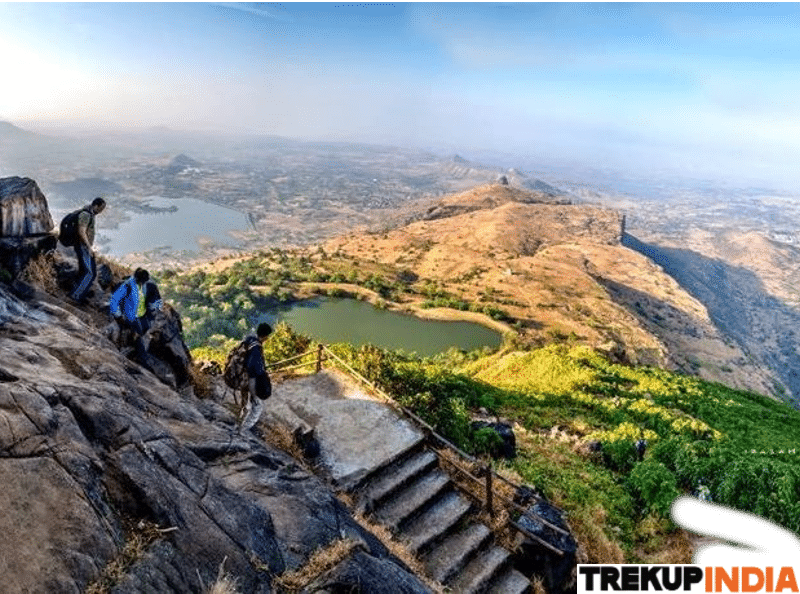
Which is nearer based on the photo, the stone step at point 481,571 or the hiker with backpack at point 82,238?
the stone step at point 481,571

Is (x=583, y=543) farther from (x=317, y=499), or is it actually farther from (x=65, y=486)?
(x=65, y=486)

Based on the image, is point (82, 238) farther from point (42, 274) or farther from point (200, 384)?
point (200, 384)

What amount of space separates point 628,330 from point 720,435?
67.0 meters

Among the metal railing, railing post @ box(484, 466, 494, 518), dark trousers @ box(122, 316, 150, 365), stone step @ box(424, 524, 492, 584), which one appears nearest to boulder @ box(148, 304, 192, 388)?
dark trousers @ box(122, 316, 150, 365)

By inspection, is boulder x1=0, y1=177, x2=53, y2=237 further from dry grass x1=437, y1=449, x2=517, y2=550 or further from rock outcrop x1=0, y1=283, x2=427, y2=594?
dry grass x1=437, y1=449, x2=517, y2=550

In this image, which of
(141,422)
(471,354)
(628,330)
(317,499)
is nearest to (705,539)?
(317,499)

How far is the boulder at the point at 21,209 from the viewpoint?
1098 cm

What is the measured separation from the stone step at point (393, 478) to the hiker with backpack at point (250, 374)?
2.52m

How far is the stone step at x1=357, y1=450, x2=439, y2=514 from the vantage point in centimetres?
1058

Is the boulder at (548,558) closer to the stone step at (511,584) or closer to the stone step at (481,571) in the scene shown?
the stone step at (511,584)

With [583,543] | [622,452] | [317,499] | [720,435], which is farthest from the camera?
[720,435]

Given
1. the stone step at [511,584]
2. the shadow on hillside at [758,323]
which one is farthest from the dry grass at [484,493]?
the shadow on hillside at [758,323]

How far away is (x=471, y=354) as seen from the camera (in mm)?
57438

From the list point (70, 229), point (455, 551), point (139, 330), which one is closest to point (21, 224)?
point (70, 229)
